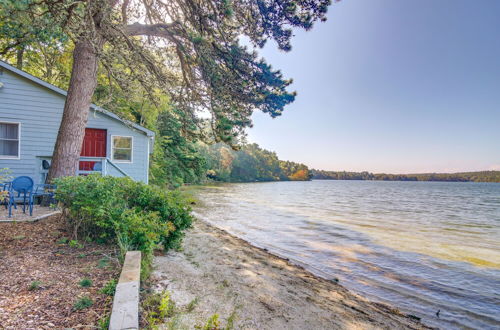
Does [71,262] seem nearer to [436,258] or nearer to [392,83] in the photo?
[436,258]

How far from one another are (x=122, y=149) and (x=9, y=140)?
3933mm

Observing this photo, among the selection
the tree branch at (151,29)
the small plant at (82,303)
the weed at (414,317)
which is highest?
the tree branch at (151,29)

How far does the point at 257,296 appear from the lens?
12.4ft

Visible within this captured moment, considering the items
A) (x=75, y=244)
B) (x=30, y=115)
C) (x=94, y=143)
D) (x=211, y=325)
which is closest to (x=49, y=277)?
(x=75, y=244)

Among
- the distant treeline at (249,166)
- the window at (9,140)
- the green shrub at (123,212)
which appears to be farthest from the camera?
the distant treeline at (249,166)

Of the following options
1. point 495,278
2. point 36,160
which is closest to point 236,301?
point 495,278

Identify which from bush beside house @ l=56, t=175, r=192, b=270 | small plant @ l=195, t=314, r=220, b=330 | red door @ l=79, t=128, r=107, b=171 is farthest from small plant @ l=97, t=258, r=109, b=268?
red door @ l=79, t=128, r=107, b=171

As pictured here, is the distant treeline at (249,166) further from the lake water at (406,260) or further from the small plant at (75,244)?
the small plant at (75,244)

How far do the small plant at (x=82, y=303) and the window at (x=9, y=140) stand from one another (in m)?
9.74

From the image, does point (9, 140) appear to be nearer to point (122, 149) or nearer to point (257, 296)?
point (122, 149)

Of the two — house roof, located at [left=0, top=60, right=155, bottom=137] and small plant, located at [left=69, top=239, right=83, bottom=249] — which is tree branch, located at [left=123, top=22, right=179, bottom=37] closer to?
house roof, located at [left=0, top=60, right=155, bottom=137]

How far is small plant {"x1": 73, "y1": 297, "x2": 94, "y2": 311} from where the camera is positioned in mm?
2402

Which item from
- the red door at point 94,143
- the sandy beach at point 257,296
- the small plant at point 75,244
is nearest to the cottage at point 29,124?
the red door at point 94,143

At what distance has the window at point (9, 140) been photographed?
29.8 ft
